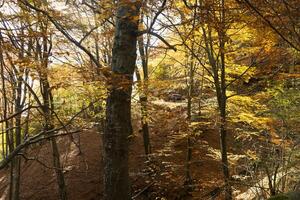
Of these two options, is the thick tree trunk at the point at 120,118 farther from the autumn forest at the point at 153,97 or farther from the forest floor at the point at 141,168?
the forest floor at the point at 141,168

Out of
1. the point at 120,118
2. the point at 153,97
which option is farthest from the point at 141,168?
the point at 120,118

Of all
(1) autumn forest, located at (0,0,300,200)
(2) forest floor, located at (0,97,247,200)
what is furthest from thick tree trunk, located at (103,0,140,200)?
(2) forest floor, located at (0,97,247,200)

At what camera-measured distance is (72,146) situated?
46.5 feet

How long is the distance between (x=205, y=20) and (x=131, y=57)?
3.84 feet

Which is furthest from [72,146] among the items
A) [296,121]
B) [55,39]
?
[296,121]

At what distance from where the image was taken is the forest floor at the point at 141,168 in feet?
33.8

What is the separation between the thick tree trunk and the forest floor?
5238 millimetres

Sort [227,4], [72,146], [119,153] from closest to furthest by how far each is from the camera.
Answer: [119,153] → [227,4] → [72,146]

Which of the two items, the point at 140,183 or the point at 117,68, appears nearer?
the point at 117,68

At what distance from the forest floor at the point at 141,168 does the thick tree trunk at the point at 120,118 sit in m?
5.24

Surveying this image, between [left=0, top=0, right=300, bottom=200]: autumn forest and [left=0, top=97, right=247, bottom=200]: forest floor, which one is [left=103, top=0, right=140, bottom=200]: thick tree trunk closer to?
[left=0, top=0, right=300, bottom=200]: autumn forest

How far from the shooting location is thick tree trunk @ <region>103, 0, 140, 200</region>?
4363 mm

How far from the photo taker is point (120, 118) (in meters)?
4.38

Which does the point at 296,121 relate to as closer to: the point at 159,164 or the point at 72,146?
the point at 159,164
